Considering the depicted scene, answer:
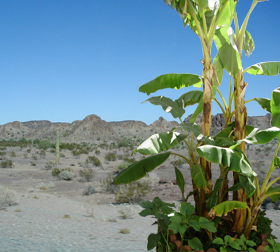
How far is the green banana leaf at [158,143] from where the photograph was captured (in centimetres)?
311

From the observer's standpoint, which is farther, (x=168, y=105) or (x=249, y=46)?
(x=249, y=46)

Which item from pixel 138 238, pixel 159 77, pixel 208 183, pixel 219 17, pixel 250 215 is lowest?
pixel 138 238

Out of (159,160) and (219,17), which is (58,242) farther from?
(219,17)

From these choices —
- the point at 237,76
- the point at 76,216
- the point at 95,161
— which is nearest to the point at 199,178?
the point at 237,76

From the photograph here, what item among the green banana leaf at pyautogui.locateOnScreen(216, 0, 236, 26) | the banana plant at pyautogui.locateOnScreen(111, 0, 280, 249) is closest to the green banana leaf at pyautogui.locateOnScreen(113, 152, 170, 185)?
the banana plant at pyautogui.locateOnScreen(111, 0, 280, 249)

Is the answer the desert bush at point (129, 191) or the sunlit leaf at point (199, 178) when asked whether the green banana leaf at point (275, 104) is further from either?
the desert bush at point (129, 191)

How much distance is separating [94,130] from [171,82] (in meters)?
57.6

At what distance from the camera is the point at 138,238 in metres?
5.00

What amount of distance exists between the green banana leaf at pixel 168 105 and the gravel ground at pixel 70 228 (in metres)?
2.44

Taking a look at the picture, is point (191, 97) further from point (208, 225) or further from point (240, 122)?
point (208, 225)

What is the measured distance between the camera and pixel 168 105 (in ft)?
13.5

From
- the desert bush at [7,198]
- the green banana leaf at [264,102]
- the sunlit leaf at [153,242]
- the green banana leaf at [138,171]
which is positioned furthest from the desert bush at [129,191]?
the green banana leaf at [264,102]

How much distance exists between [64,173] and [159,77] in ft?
30.8

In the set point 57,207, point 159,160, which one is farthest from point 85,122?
point 159,160
